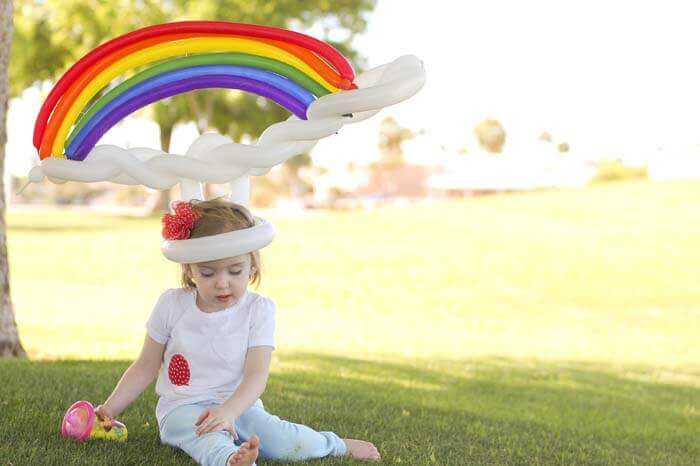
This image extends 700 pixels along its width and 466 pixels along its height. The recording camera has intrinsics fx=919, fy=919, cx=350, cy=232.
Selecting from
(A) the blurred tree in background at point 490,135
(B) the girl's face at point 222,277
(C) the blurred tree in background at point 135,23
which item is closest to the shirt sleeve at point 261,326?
(B) the girl's face at point 222,277

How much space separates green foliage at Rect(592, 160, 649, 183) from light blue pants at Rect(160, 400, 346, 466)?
50.5m

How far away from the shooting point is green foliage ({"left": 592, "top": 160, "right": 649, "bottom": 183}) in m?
52.8

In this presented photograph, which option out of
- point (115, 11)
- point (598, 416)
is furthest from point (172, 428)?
point (115, 11)

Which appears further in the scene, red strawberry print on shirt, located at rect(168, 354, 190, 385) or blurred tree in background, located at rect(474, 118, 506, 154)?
blurred tree in background, located at rect(474, 118, 506, 154)

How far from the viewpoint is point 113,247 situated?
23703 millimetres

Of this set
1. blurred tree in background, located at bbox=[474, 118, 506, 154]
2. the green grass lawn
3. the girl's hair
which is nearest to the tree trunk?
the green grass lawn

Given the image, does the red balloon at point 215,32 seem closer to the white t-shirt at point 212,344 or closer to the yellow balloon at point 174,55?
the yellow balloon at point 174,55

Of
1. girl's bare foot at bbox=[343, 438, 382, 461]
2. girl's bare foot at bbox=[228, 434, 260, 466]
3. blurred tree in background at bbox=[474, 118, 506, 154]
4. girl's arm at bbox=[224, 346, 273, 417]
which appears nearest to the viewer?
girl's bare foot at bbox=[228, 434, 260, 466]

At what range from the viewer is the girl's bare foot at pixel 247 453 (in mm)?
3309

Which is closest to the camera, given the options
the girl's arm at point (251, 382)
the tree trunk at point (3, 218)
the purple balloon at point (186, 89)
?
the girl's arm at point (251, 382)

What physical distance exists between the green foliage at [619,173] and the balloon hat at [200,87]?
166ft

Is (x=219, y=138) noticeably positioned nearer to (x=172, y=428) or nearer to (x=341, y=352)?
(x=172, y=428)

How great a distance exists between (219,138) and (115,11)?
32082 millimetres

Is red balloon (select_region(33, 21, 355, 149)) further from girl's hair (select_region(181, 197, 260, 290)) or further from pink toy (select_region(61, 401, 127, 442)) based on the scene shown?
pink toy (select_region(61, 401, 127, 442))
